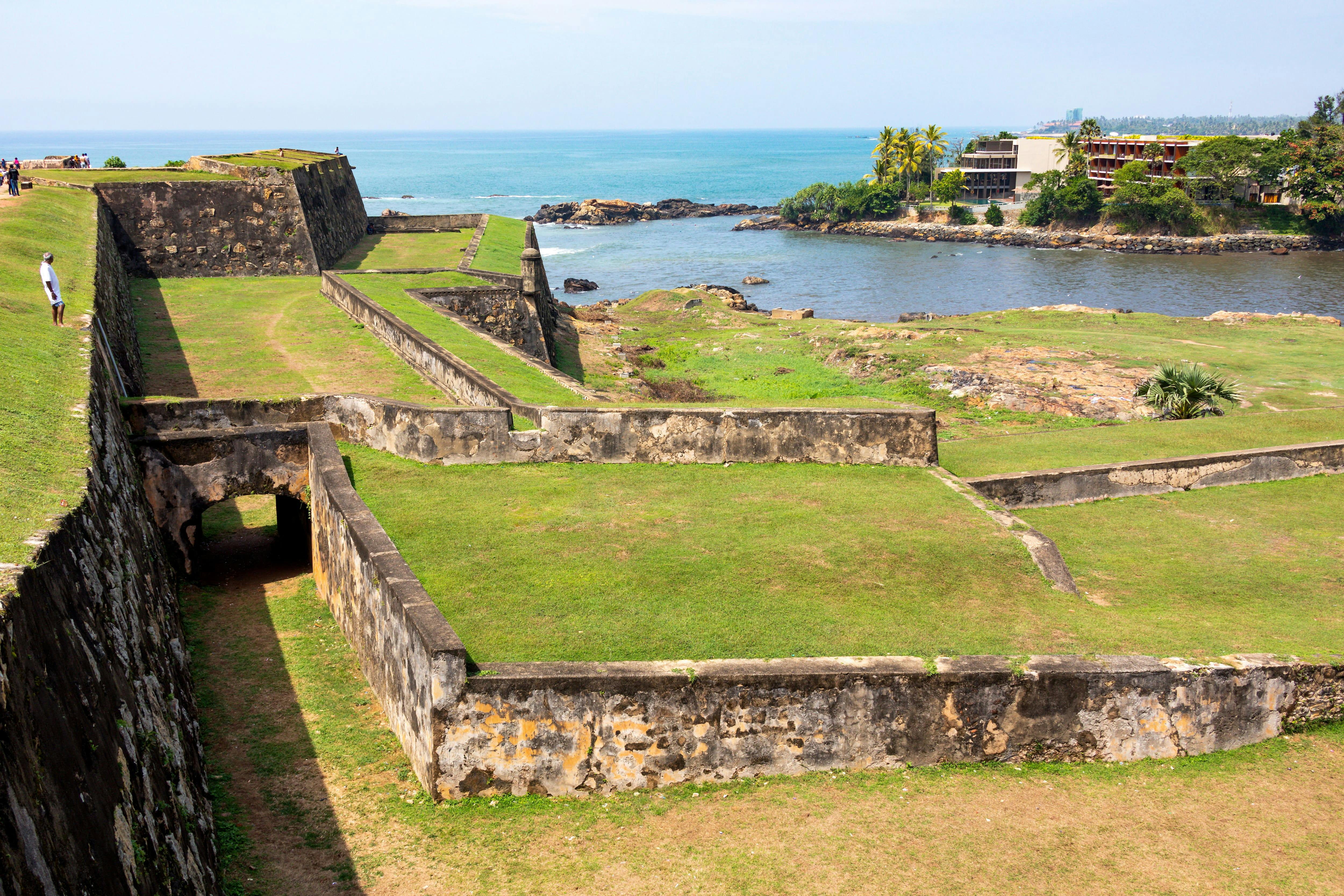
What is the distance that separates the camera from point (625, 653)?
8.47 metres

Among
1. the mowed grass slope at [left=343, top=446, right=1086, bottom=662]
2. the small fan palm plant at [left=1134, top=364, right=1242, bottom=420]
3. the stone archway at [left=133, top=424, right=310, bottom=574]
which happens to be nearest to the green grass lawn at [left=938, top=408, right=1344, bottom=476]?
the small fan palm plant at [left=1134, top=364, right=1242, bottom=420]

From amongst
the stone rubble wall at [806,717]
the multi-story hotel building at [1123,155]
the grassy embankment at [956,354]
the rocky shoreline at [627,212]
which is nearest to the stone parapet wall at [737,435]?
the stone rubble wall at [806,717]

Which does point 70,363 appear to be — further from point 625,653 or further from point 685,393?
point 685,393

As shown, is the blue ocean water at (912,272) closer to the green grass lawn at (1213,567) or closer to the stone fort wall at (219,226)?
the stone fort wall at (219,226)

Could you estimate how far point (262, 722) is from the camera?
9453 millimetres

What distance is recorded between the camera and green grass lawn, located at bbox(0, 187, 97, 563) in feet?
24.4

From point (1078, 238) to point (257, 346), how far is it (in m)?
79.2

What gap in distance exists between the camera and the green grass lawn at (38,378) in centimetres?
745

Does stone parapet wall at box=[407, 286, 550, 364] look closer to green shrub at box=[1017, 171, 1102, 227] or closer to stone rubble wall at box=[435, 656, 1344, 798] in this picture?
stone rubble wall at box=[435, 656, 1344, 798]

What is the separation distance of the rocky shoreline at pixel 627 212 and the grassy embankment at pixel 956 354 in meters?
66.4

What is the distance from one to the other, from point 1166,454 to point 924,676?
10499 millimetres

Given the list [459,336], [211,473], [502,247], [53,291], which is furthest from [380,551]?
[502,247]

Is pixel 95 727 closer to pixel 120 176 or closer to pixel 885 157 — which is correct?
pixel 120 176

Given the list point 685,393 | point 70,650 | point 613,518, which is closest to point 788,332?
point 685,393
